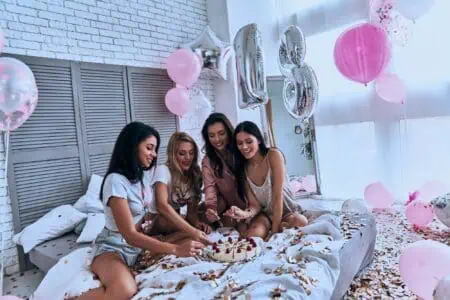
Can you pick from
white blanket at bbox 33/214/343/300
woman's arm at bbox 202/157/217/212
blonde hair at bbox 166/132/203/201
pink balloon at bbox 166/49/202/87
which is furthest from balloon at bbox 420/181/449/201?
pink balloon at bbox 166/49/202/87

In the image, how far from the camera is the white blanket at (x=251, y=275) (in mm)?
1430

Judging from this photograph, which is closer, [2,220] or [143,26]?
[2,220]

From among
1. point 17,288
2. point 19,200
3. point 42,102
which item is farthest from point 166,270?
point 42,102

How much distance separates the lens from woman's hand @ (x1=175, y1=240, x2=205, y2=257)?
70.7 inches

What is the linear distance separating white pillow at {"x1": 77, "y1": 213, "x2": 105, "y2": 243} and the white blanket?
2.19 ft

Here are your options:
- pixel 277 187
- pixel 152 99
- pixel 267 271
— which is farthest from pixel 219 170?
pixel 152 99

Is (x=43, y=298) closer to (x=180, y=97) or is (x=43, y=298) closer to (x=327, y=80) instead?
(x=180, y=97)

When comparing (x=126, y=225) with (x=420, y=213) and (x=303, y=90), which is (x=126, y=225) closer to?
(x=303, y=90)

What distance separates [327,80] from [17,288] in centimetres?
384

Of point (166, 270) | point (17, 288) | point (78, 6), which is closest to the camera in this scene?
point (166, 270)

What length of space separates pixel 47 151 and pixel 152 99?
1376 mm

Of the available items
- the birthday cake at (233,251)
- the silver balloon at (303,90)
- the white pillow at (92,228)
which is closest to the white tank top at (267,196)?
the birthday cake at (233,251)

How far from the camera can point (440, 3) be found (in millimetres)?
3467

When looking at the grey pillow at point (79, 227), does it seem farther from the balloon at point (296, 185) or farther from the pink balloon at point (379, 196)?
the pink balloon at point (379, 196)
